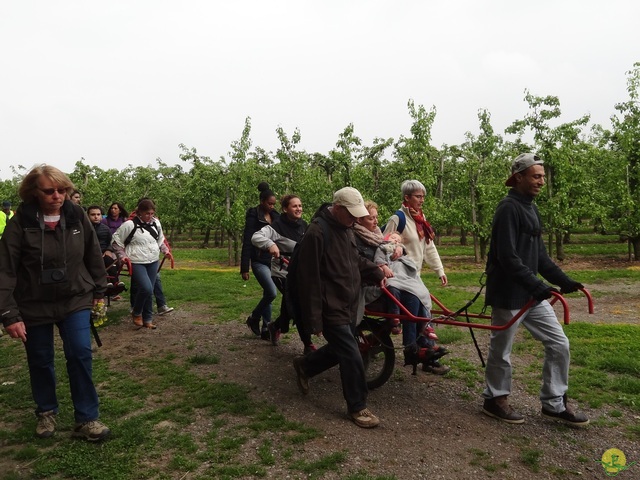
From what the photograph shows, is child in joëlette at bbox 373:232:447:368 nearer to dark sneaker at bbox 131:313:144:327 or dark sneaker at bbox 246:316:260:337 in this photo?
dark sneaker at bbox 246:316:260:337

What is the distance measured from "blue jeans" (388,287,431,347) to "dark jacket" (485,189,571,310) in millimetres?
827

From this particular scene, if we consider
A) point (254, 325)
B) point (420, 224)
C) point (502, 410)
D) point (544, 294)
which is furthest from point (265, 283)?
point (544, 294)

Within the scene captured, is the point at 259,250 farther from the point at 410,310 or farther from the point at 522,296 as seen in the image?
the point at 522,296

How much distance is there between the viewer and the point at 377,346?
17.2 ft

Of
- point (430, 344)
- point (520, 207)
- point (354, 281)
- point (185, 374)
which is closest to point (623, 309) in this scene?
point (430, 344)

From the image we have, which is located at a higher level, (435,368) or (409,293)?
(409,293)

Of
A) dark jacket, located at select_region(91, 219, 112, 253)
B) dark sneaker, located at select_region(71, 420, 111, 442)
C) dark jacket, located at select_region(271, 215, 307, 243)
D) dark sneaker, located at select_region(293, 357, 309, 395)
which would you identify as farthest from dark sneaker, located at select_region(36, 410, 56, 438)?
dark jacket, located at select_region(91, 219, 112, 253)

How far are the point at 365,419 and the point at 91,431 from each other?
222 cm

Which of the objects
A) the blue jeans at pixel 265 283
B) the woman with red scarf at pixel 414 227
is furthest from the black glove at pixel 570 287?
the blue jeans at pixel 265 283

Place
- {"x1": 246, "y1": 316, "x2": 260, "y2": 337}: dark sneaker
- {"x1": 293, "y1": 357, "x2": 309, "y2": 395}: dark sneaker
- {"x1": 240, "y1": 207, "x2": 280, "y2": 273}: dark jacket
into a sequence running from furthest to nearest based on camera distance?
{"x1": 246, "y1": 316, "x2": 260, "y2": 337}: dark sneaker, {"x1": 240, "y1": 207, "x2": 280, "y2": 273}: dark jacket, {"x1": 293, "y1": 357, "x2": 309, "y2": 395}: dark sneaker

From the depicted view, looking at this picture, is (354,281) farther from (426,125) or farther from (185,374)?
(426,125)

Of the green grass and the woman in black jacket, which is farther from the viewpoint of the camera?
the woman in black jacket

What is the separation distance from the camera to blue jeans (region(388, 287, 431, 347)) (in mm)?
5125

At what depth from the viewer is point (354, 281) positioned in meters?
4.57
